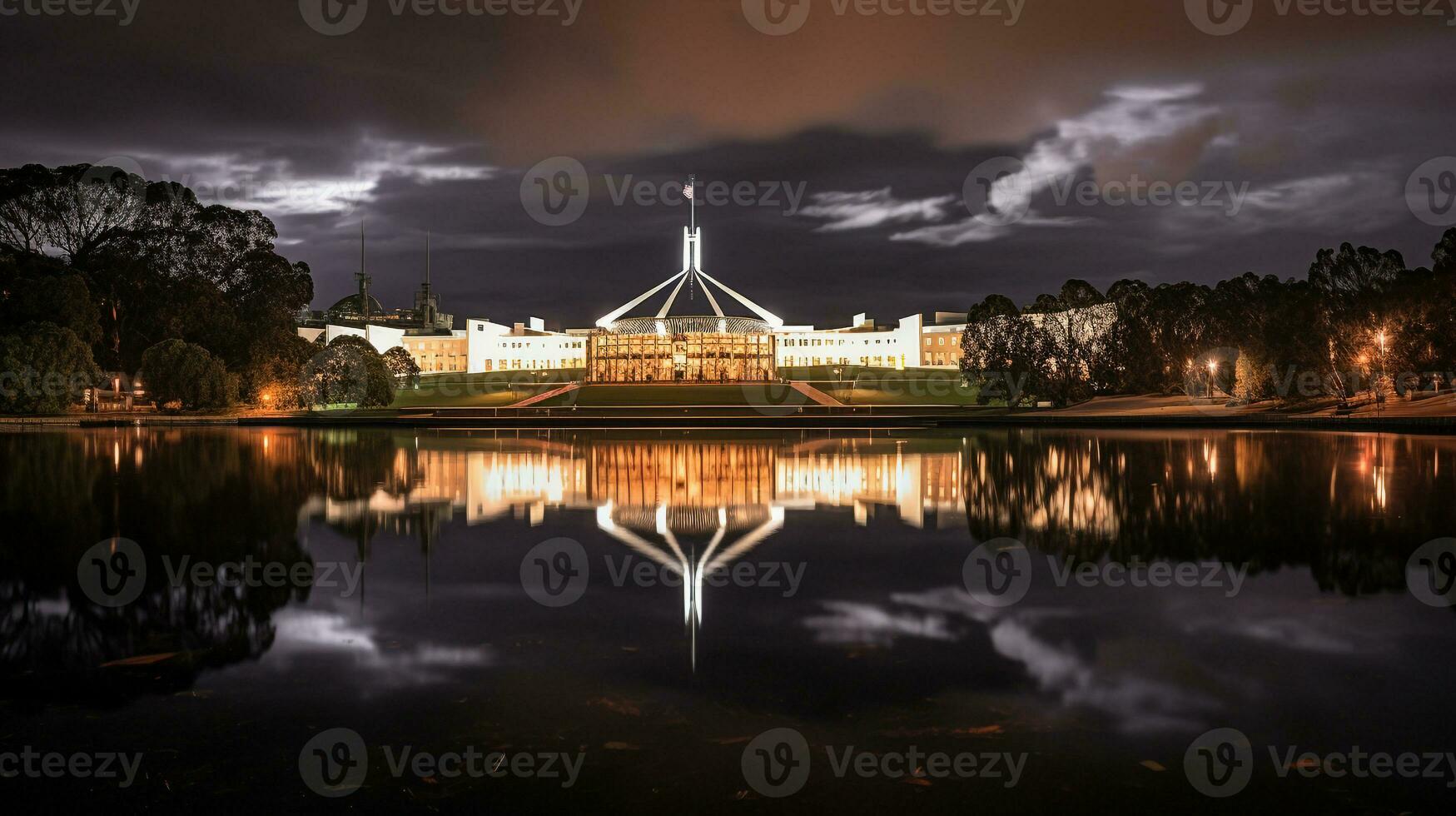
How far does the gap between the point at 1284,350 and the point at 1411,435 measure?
1975 cm

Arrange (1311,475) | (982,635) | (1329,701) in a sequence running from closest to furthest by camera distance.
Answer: (1329,701) < (982,635) < (1311,475)

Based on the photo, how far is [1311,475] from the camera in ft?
62.6

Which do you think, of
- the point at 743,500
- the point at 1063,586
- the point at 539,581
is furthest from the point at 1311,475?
the point at 539,581

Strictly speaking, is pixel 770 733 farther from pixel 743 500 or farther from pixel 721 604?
pixel 743 500

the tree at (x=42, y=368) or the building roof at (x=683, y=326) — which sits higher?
the building roof at (x=683, y=326)
